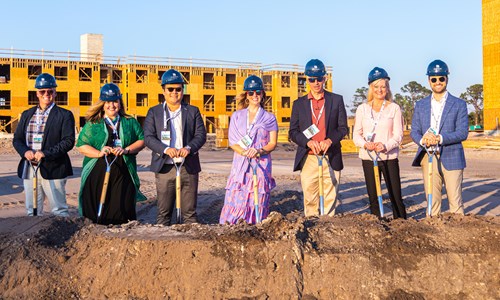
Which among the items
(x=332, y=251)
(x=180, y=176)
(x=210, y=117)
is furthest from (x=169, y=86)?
(x=210, y=117)

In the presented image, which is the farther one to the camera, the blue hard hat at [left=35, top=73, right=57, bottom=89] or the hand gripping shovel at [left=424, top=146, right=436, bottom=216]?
the blue hard hat at [left=35, top=73, right=57, bottom=89]

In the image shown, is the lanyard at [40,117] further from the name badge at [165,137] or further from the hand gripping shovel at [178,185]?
the hand gripping shovel at [178,185]

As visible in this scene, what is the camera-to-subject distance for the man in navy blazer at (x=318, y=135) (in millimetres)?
6730

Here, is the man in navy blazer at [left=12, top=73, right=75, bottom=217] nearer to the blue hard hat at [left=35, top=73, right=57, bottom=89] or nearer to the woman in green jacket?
the blue hard hat at [left=35, top=73, right=57, bottom=89]

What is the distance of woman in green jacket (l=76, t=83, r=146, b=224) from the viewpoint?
6.85m

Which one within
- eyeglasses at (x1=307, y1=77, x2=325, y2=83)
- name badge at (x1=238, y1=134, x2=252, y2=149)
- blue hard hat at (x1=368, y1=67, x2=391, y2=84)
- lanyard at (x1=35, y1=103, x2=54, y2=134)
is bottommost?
name badge at (x1=238, y1=134, x2=252, y2=149)

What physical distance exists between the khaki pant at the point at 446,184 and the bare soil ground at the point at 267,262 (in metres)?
1.19

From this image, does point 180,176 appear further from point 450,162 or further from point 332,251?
point 450,162

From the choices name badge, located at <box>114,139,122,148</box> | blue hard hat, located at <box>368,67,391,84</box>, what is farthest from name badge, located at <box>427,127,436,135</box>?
name badge, located at <box>114,139,122,148</box>

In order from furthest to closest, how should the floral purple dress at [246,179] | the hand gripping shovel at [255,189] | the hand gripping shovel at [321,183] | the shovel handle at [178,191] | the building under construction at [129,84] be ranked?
the building under construction at [129,84]
the floral purple dress at [246,179]
the hand gripping shovel at [255,189]
the hand gripping shovel at [321,183]
the shovel handle at [178,191]

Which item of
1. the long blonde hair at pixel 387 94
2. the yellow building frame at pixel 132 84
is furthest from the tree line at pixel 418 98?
the long blonde hair at pixel 387 94

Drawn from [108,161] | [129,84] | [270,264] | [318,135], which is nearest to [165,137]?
[108,161]

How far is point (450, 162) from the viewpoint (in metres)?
6.49

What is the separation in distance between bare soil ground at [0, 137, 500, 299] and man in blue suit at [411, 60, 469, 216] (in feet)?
4.01
